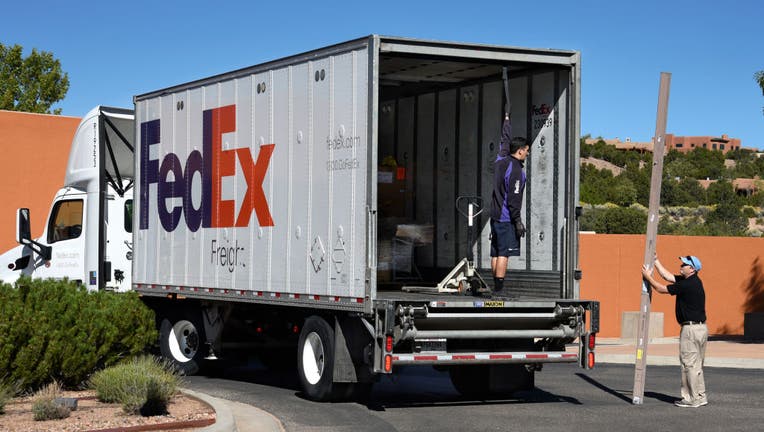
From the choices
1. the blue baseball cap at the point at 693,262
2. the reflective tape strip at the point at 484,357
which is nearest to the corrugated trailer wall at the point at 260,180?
the reflective tape strip at the point at 484,357

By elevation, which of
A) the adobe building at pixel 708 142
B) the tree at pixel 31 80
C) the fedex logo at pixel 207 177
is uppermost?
the adobe building at pixel 708 142

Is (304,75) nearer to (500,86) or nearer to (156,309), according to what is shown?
(500,86)

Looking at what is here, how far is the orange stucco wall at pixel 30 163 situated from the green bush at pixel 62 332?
15069 millimetres

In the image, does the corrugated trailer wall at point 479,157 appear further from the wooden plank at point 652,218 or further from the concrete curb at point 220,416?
the concrete curb at point 220,416

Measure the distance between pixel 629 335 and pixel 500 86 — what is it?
12.1 m

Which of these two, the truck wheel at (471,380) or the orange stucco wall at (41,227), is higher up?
the orange stucco wall at (41,227)

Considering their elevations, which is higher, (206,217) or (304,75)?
(304,75)

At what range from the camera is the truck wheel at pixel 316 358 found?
521 inches

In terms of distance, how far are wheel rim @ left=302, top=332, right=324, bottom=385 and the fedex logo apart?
65.8 inches

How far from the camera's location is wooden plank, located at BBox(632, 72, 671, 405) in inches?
532

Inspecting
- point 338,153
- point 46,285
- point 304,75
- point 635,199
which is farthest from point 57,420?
point 635,199

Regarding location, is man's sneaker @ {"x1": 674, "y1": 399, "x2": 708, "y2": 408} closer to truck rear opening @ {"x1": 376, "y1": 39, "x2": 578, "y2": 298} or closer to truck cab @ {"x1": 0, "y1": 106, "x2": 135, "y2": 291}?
truck rear opening @ {"x1": 376, "y1": 39, "x2": 578, "y2": 298}

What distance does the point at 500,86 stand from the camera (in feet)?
48.2

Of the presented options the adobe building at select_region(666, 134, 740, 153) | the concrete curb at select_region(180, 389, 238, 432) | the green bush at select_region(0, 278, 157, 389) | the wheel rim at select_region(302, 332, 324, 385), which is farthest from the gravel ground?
the adobe building at select_region(666, 134, 740, 153)
